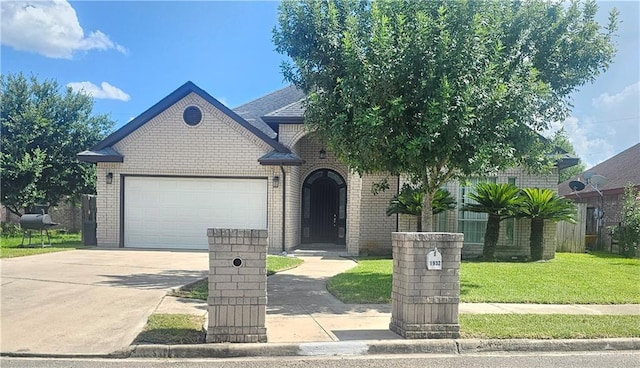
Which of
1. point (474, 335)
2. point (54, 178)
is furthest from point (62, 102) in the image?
point (474, 335)

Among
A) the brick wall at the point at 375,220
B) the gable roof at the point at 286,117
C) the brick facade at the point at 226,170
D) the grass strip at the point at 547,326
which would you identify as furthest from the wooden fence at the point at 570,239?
the grass strip at the point at 547,326

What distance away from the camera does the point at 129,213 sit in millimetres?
17812

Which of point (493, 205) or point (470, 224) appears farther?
point (470, 224)

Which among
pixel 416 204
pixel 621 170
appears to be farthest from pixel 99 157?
pixel 621 170

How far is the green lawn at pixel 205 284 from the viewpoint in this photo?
9.10 metres

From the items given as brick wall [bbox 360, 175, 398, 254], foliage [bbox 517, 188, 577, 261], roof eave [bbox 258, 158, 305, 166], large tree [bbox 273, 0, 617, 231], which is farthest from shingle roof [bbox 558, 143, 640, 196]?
roof eave [bbox 258, 158, 305, 166]

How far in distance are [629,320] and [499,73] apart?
4.70 metres

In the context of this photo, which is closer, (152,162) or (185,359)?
(185,359)

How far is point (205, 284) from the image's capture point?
33.5 ft

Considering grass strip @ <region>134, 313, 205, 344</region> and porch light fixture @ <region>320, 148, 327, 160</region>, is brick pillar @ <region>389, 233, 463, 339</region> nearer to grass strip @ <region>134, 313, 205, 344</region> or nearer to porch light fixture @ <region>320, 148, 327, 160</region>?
grass strip @ <region>134, 313, 205, 344</region>

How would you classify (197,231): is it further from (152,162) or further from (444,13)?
(444,13)

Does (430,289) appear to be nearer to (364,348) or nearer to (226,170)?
(364,348)

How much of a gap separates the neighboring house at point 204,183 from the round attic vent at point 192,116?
33 mm

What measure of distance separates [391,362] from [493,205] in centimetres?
1055
